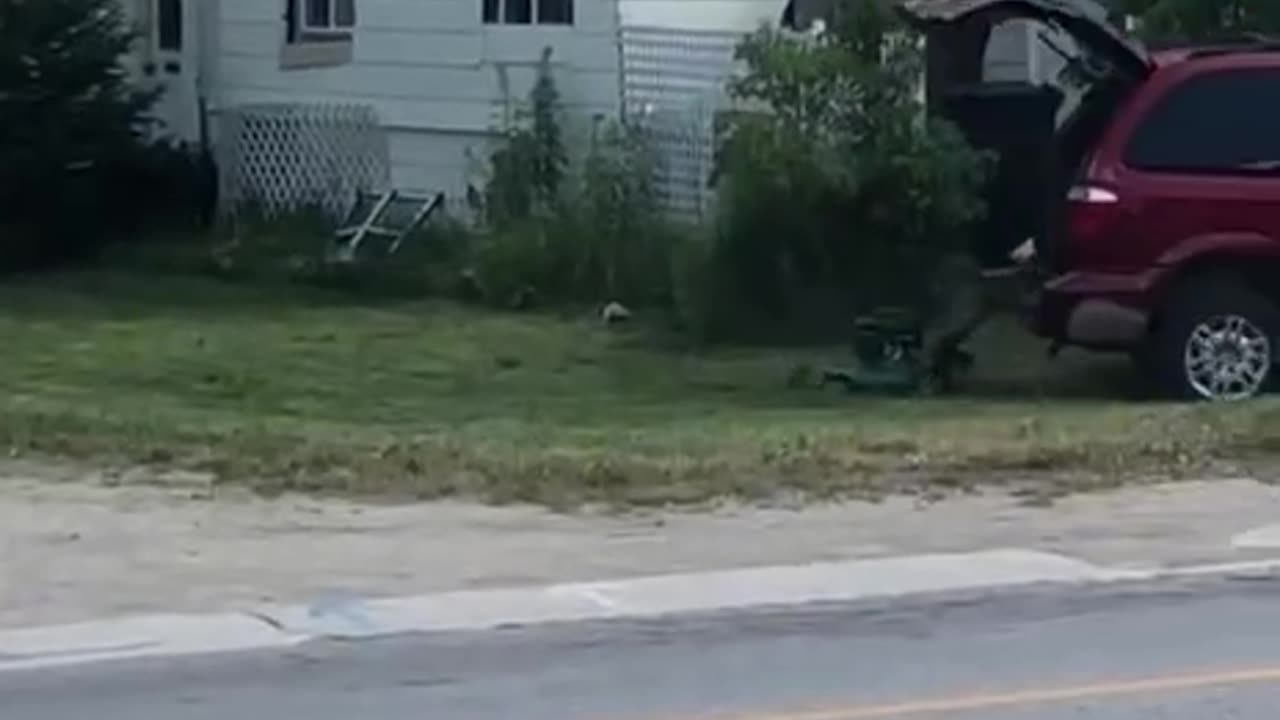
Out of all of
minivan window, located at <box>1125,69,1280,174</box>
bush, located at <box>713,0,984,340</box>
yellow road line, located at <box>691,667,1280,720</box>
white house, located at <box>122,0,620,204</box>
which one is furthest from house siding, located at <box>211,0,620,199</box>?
yellow road line, located at <box>691,667,1280,720</box>

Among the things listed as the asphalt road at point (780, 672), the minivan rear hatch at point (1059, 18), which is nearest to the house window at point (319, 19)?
the minivan rear hatch at point (1059, 18)

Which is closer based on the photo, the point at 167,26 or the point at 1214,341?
the point at 1214,341

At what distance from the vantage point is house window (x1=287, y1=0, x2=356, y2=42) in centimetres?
2981

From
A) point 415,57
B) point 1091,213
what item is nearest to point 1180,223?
point 1091,213

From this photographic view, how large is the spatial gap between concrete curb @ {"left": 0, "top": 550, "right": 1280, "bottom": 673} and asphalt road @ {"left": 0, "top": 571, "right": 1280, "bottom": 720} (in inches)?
6.7

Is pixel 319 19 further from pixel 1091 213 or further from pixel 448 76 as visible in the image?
pixel 1091 213

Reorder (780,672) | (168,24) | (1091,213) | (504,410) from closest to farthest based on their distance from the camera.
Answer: (780,672) < (1091,213) < (504,410) < (168,24)

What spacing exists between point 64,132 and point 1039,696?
1913 centimetres

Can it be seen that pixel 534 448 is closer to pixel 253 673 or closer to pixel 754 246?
pixel 253 673

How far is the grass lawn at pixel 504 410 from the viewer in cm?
1470

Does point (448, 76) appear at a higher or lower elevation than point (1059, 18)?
lower

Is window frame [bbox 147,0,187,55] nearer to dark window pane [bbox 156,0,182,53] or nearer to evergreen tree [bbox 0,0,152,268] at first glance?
dark window pane [bbox 156,0,182,53]

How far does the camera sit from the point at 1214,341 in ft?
60.7

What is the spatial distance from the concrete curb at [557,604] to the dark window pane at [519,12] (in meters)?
15.2
